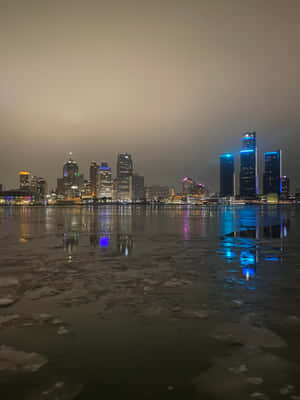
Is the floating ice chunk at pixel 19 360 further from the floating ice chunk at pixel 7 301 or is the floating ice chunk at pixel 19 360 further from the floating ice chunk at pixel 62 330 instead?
the floating ice chunk at pixel 7 301

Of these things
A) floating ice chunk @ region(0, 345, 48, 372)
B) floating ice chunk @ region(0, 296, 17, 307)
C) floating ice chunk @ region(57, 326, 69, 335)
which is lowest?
floating ice chunk @ region(0, 345, 48, 372)

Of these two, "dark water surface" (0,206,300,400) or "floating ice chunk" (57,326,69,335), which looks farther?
"floating ice chunk" (57,326,69,335)

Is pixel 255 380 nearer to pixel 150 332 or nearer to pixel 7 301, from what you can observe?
pixel 150 332

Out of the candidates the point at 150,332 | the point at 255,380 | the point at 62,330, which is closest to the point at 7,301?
the point at 62,330

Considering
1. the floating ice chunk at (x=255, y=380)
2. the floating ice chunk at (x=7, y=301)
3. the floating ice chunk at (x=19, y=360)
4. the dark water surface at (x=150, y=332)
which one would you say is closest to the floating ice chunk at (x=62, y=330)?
the dark water surface at (x=150, y=332)

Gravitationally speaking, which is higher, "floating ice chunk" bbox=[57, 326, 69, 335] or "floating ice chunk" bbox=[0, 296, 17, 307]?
"floating ice chunk" bbox=[0, 296, 17, 307]

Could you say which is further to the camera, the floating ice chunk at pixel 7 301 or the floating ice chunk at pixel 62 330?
the floating ice chunk at pixel 7 301

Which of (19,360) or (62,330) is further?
(62,330)

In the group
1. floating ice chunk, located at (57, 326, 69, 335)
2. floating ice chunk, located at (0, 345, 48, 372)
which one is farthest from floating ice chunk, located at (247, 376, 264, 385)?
floating ice chunk, located at (57, 326, 69, 335)

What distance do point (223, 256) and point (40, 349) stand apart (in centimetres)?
1039

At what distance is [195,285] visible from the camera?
351 inches

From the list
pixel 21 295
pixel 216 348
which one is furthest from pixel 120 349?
pixel 21 295

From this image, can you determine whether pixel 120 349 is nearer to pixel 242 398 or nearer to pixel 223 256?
pixel 242 398

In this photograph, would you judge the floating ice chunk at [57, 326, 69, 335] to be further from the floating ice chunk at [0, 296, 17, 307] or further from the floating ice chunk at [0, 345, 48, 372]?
the floating ice chunk at [0, 296, 17, 307]
